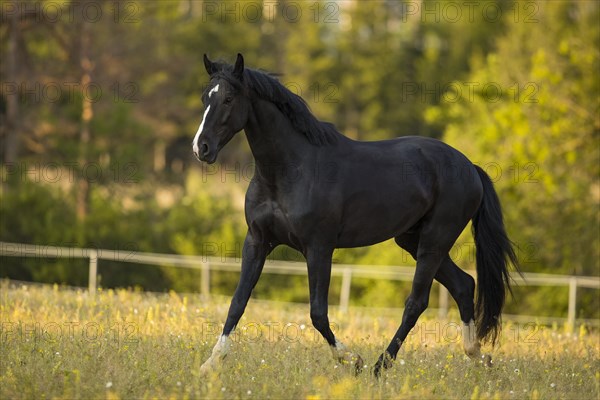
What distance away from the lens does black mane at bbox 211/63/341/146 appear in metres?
6.33

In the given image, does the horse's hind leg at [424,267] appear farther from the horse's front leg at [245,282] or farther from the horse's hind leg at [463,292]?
the horse's front leg at [245,282]

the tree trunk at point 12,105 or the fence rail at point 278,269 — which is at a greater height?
the tree trunk at point 12,105

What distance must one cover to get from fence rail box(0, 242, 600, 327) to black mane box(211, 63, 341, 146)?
668cm

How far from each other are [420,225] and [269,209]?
1.61 m

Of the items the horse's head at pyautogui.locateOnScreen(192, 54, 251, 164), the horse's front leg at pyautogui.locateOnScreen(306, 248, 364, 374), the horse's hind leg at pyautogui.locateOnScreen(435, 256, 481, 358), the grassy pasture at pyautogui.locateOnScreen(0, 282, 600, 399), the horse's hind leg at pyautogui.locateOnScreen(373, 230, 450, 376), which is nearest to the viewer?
the grassy pasture at pyautogui.locateOnScreen(0, 282, 600, 399)

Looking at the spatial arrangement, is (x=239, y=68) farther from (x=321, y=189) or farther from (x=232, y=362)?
(x=232, y=362)

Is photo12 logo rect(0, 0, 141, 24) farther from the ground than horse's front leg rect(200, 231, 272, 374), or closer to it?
farther from the ground

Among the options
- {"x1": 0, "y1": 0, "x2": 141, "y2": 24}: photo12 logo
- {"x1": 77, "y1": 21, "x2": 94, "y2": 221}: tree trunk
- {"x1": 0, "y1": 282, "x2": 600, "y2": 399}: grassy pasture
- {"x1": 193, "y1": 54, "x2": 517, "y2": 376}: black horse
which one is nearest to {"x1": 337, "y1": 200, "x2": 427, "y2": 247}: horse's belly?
{"x1": 193, "y1": 54, "x2": 517, "y2": 376}: black horse

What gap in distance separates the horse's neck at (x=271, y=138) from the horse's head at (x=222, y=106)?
160 mm

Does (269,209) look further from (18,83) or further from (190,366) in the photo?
(18,83)

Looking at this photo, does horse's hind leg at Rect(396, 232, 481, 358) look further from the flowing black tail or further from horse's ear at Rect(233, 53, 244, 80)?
horse's ear at Rect(233, 53, 244, 80)

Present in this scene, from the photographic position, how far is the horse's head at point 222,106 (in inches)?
236

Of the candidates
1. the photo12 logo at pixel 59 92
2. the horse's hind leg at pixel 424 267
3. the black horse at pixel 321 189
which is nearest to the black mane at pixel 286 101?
the black horse at pixel 321 189

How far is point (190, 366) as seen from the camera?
20.5 ft
